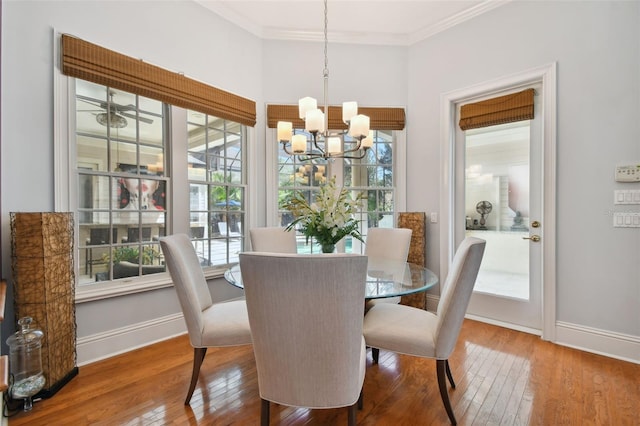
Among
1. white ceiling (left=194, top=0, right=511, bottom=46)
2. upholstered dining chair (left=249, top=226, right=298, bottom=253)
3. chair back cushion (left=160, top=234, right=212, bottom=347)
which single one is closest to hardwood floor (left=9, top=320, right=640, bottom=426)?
chair back cushion (left=160, top=234, right=212, bottom=347)

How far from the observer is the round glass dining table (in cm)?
169

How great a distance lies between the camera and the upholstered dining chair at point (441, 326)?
1552mm

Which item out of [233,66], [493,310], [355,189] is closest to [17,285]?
[233,66]

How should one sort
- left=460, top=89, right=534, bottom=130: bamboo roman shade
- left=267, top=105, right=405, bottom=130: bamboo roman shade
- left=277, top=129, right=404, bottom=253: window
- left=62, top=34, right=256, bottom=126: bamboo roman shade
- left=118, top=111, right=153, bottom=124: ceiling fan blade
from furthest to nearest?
left=277, top=129, right=404, bottom=253: window
left=267, top=105, right=405, bottom=130: bamboo roman shade
left=460, top=89, right=534, bottom=130: bamboo roman shade
left=118, top=111, right=153, bottom=124: ceiling fan blade
left=62, top=34, right=256, bottom=126: bamboo roman shade

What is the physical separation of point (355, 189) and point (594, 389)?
8.61 ft

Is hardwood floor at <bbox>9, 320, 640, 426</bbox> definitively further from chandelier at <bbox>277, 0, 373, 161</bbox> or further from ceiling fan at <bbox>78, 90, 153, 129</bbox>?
ceiling fan at <bbox>78, 90, 153, 129</bbox>

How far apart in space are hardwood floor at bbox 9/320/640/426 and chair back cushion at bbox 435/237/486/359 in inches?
17.4

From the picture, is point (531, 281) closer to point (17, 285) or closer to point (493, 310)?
point (493, 310)

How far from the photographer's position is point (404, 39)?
363 cm

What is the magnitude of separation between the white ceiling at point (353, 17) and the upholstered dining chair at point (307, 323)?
296cm

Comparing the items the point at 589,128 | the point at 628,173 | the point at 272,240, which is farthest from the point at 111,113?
the point at 628,173

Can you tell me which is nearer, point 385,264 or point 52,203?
point 52,203

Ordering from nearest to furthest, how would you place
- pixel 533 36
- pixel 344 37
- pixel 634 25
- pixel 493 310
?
pixel 634 25
pixel 533 36
pixel 493 310
pixel 344 37

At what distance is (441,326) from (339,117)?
260cm
